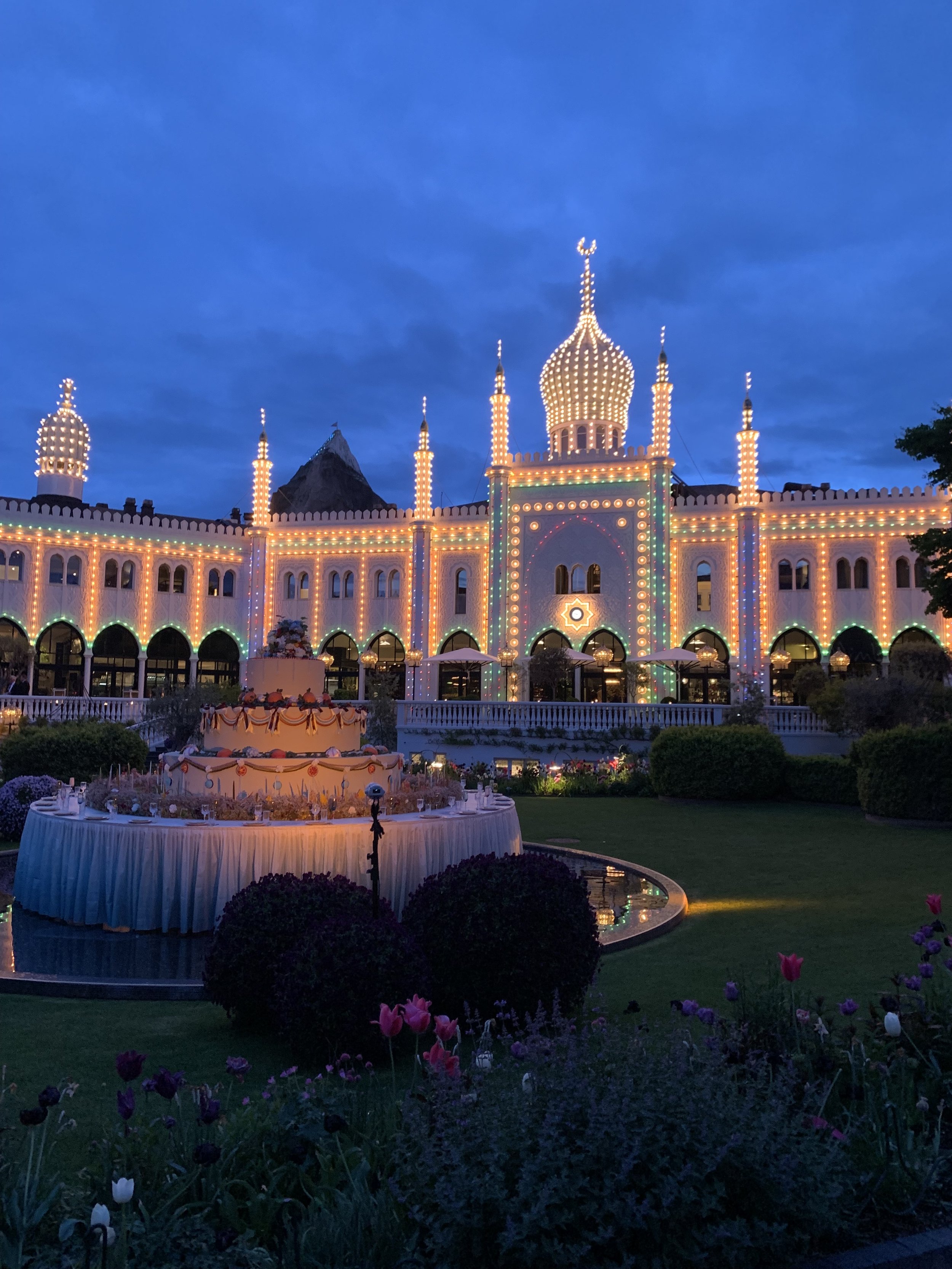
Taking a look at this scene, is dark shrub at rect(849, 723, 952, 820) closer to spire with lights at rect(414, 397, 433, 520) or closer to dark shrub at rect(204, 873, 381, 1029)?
dark shrub at rect(204, 873, 381, 1029)

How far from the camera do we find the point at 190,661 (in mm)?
49344

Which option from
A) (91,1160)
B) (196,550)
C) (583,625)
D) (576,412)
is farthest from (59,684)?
(91,1160)

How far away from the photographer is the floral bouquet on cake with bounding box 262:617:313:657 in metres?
14.8

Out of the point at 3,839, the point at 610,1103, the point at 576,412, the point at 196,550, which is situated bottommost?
the point at 3,839

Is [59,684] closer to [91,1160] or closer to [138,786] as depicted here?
[138,786]

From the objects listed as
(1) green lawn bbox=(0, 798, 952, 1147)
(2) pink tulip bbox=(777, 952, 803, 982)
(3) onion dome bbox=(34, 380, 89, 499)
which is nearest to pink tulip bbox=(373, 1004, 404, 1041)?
(2) pink tulip bbox=(777, 952, 803, 982)

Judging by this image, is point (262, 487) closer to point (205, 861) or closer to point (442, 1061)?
point (205, 861)

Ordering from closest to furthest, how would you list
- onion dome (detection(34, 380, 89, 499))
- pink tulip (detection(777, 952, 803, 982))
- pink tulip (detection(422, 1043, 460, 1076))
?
pink tulip (detection(422, 1043, 460, 1076)), pink tulip (detection(777, 952, 803, 982)), onion dome (detection(34, 380, 89, 499))

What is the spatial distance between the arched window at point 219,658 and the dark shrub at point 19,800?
3218 cm

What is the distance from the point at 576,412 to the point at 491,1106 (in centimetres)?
4511

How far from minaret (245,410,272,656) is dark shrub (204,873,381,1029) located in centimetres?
4216

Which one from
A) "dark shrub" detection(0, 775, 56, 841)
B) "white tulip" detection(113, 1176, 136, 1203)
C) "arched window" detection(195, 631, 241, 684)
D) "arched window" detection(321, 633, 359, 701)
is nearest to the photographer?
"white tulip" detection(113, 1176, 136, 1203)

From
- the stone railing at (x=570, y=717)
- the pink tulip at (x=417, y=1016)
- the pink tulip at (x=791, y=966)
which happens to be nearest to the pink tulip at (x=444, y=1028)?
the pink tulip at (x=417, y=1016)

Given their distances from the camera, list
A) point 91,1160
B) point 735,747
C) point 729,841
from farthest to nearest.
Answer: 1. point 735,747
2. point 729,841
3. point 91,1160
